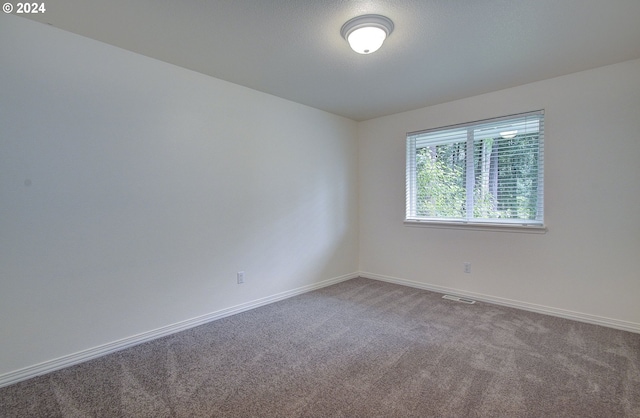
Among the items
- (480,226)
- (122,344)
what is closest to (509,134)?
(480,226)

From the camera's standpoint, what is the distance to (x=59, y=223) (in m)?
2.17

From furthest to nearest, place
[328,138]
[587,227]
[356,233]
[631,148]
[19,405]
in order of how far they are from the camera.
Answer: [356,233] < [328,138] < [587,227] < [631,148] < [19,405]

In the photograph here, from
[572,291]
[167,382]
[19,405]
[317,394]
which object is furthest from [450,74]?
[19,405]

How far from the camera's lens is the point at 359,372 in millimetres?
2066

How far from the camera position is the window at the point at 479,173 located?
3.23 metres

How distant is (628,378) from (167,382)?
2.98 m

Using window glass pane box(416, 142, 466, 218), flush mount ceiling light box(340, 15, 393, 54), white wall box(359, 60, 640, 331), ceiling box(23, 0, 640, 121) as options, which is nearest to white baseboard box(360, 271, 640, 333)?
white wall box(359, 60, 640, 331)

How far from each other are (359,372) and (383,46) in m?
2.44

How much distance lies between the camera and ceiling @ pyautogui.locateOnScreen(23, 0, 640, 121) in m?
1.95

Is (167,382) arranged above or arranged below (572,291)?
below

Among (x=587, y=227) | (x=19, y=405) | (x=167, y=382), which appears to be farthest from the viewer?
(x=587, y=227)

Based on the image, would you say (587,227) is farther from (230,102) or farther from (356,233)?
(230,102)

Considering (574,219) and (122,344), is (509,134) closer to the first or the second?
(574,219)

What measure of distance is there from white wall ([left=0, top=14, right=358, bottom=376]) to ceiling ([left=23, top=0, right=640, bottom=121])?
0.93 ft
